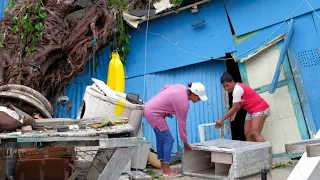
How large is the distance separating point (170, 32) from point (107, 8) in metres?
1.54

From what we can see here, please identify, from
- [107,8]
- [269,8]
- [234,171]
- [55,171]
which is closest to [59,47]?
[107,8]

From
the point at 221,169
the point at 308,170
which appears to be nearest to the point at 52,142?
the point at 308,170

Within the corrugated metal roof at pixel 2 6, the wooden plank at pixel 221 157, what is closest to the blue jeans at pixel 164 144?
the wooden plank at pixel 221 157

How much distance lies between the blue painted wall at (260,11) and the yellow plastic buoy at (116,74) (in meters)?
2.43

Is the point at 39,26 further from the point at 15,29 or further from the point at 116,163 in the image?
the point at 116,163

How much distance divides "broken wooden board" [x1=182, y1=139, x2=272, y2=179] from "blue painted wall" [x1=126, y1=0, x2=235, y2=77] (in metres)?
2.21

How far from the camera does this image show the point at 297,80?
773 cm

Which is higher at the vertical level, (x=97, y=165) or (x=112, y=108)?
(x=112, y=108)

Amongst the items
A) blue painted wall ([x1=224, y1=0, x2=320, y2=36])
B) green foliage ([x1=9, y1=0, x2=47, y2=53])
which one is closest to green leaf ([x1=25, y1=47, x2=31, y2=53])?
green foliage ([x1=9, y1=0, x2=47, y2=53])

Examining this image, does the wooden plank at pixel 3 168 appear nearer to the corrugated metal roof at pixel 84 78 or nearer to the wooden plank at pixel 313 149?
the corrugated metal roof at pixel 84 78

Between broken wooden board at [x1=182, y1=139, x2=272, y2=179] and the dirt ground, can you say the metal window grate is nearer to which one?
the dirt ground

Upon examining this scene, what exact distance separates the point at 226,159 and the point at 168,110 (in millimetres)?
1247

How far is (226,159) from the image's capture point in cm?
637

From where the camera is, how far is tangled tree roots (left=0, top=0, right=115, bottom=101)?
30.0 feet
